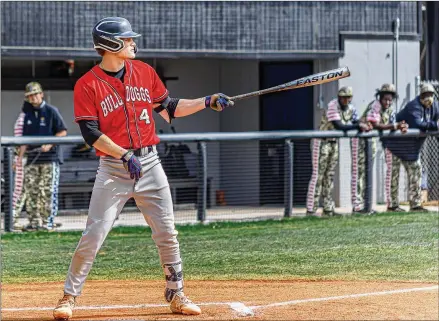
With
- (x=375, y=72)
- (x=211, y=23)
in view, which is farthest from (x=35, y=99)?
(x=375, y=72)

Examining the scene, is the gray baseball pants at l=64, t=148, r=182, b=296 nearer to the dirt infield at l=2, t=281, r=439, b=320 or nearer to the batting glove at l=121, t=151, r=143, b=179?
the batting glove at l=121, t=151, r=143, b=179

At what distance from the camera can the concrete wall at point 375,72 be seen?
688 inches

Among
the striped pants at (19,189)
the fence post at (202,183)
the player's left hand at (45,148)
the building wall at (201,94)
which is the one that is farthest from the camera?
the building wall at (201,94)

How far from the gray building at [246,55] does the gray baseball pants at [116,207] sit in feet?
25.8

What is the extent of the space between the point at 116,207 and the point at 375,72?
36.5ft

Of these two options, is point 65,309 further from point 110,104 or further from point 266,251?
point 266,251

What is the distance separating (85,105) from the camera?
7277 mm

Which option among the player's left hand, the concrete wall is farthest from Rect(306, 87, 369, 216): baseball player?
the player's left hand

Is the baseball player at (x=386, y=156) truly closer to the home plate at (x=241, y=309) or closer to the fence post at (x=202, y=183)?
the fence post at (x=202, y=183)

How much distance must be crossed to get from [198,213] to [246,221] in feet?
2.43

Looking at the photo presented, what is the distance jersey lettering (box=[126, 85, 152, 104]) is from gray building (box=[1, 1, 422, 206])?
7.90 meters

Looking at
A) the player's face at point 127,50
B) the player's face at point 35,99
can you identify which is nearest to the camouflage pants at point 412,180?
the player's face at point 35,99

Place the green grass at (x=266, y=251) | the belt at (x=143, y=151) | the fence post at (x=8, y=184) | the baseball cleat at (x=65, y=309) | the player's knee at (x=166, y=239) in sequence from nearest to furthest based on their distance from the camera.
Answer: the baseball cleat at (x=65, y=309)
the belt at (x=143, y=151)
the player's knee at (x=166, y=239)
the green grass at (x=266, y=251)
the fence post at (x=8, y=184)

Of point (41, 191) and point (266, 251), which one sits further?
point (41, 191)
